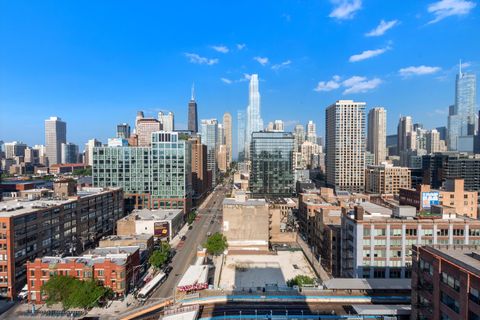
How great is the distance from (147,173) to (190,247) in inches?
1865

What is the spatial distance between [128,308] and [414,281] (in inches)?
1773

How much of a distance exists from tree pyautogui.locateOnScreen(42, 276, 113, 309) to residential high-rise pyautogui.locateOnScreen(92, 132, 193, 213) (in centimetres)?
7699

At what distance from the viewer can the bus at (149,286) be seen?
2340 inches

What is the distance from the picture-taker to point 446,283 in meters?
27.7

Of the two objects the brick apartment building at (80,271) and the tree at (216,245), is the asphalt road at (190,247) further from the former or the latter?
the brick apartment building at (80,271)

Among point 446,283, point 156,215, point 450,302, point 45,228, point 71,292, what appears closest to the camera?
point 450,302

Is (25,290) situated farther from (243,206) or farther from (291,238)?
(291,238)

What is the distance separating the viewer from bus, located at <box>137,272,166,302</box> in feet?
195

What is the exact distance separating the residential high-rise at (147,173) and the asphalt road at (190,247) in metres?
13.6

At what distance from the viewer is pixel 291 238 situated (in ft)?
317

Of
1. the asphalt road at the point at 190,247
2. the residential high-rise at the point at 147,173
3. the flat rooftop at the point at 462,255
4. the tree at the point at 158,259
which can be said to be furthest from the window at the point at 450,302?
the residential high-rise at the point at 147,173

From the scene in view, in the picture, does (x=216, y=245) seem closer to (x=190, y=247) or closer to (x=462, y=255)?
(x=190, y=247)

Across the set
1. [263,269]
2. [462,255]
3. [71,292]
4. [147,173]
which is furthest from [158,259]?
[147,173]

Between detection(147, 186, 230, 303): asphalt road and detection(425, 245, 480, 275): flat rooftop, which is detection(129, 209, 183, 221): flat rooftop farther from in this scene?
detection(425, 245, 480, 275): flat rooftop
